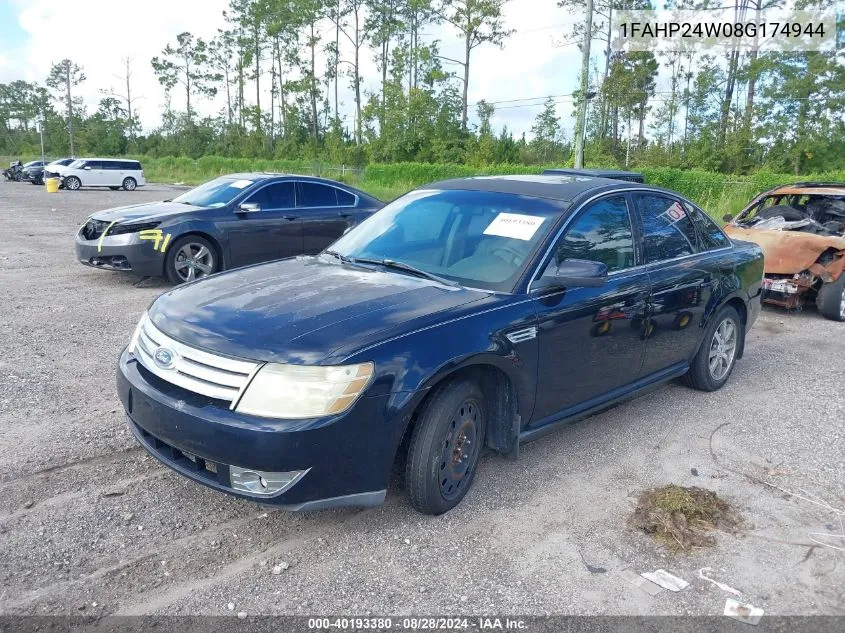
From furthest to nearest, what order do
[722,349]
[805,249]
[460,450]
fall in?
[805,249] → [722,349] → [460,450]

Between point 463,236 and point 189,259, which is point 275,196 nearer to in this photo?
point 189,259

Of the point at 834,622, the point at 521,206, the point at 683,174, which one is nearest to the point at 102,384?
the point at 521,206

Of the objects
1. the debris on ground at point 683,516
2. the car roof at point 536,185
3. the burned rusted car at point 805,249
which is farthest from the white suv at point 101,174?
the debris on ground at point 683,516

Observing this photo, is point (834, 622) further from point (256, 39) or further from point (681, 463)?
point (256, 39)

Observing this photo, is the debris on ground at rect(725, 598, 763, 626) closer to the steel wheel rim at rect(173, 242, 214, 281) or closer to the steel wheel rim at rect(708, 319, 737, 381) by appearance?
the steel wheel rim at rect(708, 319, 737, 381)

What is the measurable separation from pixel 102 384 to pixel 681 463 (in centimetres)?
415

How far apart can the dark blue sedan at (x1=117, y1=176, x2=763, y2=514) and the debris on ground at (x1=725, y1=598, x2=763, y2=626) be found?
127 centimetres

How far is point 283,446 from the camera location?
9.30 feet

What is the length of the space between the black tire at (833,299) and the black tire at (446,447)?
22.0 feet

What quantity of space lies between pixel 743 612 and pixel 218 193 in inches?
318

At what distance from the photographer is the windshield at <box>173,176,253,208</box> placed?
8.98 m

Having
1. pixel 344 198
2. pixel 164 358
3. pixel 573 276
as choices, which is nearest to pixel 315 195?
pixel 344 198

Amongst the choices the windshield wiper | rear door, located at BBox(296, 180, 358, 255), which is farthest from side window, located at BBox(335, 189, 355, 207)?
the windshield wiper

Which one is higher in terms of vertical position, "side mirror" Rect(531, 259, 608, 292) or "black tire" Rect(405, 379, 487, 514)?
"side mirror" Rect(531, 259, 608, 292)
